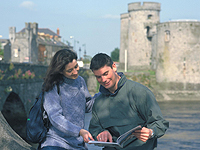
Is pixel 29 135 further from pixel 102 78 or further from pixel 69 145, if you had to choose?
pixel 102 78

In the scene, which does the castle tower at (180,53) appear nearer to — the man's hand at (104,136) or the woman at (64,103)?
the woman at (64,103)

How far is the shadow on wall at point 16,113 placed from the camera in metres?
17.3

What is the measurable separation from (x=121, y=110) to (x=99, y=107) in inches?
9.2

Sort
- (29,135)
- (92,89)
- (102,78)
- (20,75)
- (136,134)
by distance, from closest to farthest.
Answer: (136,134) < (102,78) < (29,135) < (20,75) < (92,89)

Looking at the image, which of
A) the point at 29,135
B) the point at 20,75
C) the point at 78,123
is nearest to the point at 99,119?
the point at 78,123

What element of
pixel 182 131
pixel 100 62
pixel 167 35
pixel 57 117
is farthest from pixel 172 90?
Result: pixel 100 62

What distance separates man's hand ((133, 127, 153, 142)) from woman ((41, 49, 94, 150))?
2.44 ft

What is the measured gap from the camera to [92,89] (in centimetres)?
3738

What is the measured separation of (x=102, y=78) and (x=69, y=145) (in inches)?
36.9

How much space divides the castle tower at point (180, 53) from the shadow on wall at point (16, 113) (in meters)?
21.1

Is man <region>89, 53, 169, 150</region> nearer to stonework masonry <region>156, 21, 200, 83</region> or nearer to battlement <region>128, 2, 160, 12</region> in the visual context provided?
stonework masonry <region>156, 21, 200, 83</region>

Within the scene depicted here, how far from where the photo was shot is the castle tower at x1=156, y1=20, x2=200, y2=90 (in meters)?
34.5

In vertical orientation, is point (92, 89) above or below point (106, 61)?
below

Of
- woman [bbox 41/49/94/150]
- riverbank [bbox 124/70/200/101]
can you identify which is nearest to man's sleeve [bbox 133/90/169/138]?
woman [bbox 41/49/94/150]
